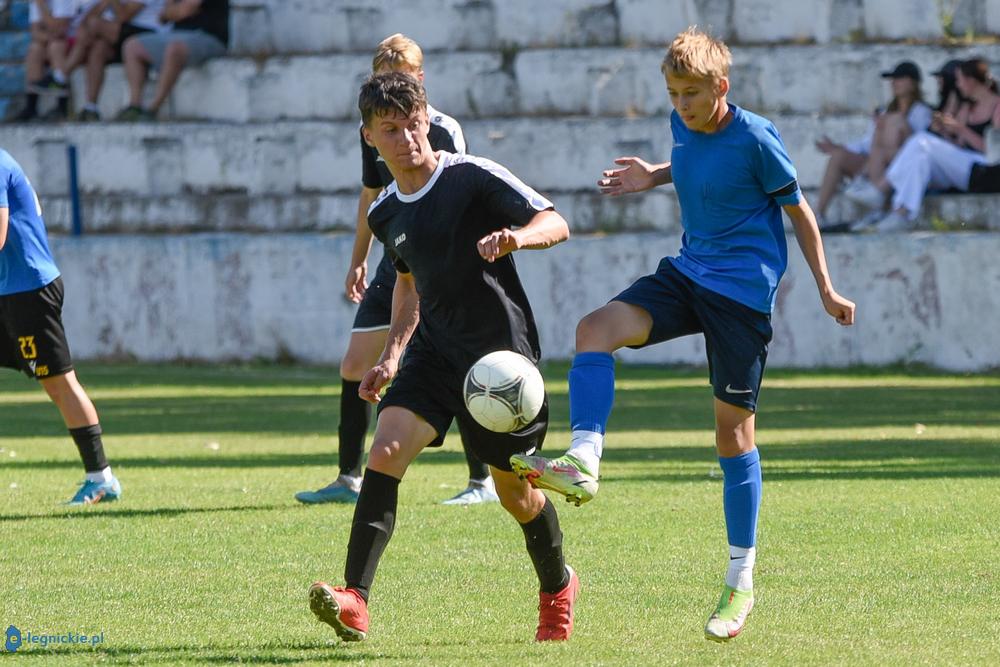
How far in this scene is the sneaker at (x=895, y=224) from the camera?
58.4ft

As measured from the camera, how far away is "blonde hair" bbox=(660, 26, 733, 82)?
5.86 meters

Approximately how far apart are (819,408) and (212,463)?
5.30 metres

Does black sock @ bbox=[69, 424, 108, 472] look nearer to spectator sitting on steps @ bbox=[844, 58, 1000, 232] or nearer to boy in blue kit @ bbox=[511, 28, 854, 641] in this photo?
boy in blue kit @ bbox=[511, 28, 854, 641]

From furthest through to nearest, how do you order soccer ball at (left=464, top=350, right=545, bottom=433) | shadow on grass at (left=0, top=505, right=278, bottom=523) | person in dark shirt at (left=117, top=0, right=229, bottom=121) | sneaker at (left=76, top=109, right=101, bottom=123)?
1. sneaker at (left=76, top=109, right=101, bottom=123)
2. person in dark shirt at (left=117, top=0, right=229, bottom=121)
3. shadow on grass at (left=0, top=505, right=278, bottom=523)
4. soccer ball at (left=464, top=350, right=545, bottom=433)

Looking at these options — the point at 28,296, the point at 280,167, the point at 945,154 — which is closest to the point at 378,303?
the point at 28,296

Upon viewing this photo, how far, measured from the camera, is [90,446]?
9.46 meters

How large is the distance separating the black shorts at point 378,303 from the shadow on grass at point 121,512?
1111 millimetres

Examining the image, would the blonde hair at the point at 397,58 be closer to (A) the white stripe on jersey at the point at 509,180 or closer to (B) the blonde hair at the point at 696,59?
(A) the white stripe on jersey at the point at 509,180

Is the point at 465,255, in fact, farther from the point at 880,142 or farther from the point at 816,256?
the point at 880,142

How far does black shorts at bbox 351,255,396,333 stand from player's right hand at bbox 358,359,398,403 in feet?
10.4

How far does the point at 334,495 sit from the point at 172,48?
12921 mm

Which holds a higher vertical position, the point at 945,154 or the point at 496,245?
the point at 496,245

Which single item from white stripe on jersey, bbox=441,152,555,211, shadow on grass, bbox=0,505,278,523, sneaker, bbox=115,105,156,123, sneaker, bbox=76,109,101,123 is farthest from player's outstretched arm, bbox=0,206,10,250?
sneaker, bbox=76,109,101,123

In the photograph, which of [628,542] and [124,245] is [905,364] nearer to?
[124,245]
